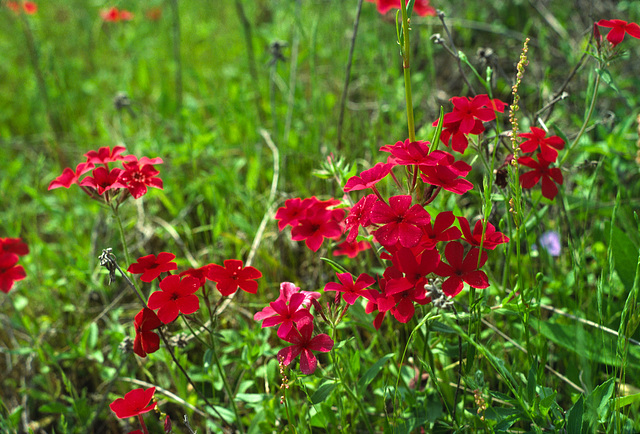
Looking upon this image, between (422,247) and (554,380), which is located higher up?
(422,247)

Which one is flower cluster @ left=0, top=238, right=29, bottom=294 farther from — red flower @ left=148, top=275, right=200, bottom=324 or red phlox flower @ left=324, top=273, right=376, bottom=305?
red phlox flower @ left=324, top=273, right=376, bottom=305

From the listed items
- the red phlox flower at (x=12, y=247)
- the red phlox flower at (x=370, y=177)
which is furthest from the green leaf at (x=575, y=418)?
the red phlox flower at (x=12, y=247)

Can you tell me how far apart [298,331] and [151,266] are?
47 centimetres

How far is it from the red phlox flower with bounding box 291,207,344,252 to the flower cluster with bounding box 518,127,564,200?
571mm

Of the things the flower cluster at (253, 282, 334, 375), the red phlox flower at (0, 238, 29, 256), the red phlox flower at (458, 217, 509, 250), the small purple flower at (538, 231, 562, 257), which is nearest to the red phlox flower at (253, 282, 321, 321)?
the flower cluster at (253, 282, 334, 375)

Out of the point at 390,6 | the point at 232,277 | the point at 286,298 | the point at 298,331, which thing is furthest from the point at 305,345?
the point at 390,6

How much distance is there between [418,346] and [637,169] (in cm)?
156

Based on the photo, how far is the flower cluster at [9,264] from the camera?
Result: 1.71 m

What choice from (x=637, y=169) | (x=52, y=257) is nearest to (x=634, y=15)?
(x=637, y=169)

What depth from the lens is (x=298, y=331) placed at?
4.22 feet

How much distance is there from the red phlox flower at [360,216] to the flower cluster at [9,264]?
1159mm

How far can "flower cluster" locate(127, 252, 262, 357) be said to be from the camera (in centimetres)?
131

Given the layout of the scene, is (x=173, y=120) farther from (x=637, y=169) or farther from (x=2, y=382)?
(x=637, y=169)

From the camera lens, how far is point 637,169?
235cm
